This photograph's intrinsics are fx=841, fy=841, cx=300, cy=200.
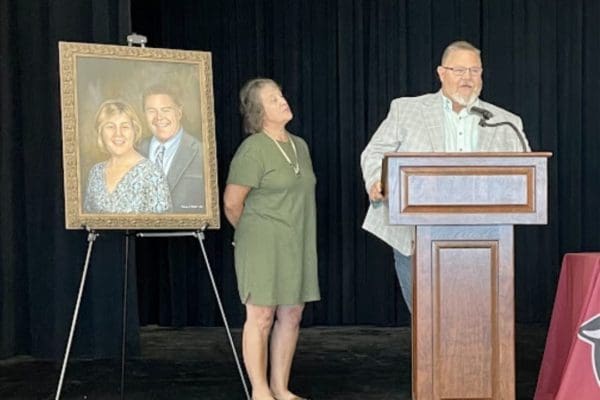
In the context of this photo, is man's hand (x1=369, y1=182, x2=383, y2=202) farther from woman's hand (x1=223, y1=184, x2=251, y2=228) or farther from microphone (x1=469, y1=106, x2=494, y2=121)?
woman's hand (x1=223, y1=184, x2=251, y2=228)

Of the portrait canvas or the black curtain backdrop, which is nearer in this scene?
the portrait canvas

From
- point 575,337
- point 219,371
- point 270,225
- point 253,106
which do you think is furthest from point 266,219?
point 219,371

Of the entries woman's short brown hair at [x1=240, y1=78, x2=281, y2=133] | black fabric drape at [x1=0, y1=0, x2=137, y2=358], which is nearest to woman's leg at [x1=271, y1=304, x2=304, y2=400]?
woman's short brown hair at [x1=240, y1=78, x2=281, y2=133]

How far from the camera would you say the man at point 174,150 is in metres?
3.35

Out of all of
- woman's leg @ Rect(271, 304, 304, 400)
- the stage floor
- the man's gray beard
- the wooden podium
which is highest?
the man's gray beard

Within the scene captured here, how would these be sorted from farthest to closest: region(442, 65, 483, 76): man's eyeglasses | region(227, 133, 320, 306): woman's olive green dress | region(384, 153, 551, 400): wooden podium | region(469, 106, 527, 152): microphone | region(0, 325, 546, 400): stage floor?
region(0, 325, 546, 400): stage floor, region(227, 133, 320, 306): woman's olive green dress, region(442, 65, 483, 76): man's eyeglasses, region(469, 106, 527, 152): microphone, region(384, 153, 551, 400): wooden podium

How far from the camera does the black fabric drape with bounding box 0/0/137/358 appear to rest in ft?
14.5

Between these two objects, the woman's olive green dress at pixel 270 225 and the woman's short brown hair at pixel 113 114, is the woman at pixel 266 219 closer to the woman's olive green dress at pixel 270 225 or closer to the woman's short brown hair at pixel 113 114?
the woman's olive green dress at pixel 270 225

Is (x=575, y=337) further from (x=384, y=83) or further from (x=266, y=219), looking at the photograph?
(x=384, y=83)

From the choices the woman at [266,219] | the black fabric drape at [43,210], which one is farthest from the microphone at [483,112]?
the black fabric drape at [43,210]

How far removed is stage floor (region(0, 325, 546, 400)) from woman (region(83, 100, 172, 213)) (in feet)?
2.91

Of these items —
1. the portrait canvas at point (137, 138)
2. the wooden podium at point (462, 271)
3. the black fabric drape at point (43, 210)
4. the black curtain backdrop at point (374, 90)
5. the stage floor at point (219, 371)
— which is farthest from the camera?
the black curtain backdrop at point (374, 90)

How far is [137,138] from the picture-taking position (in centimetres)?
332

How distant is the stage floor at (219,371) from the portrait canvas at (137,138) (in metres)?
0.86
